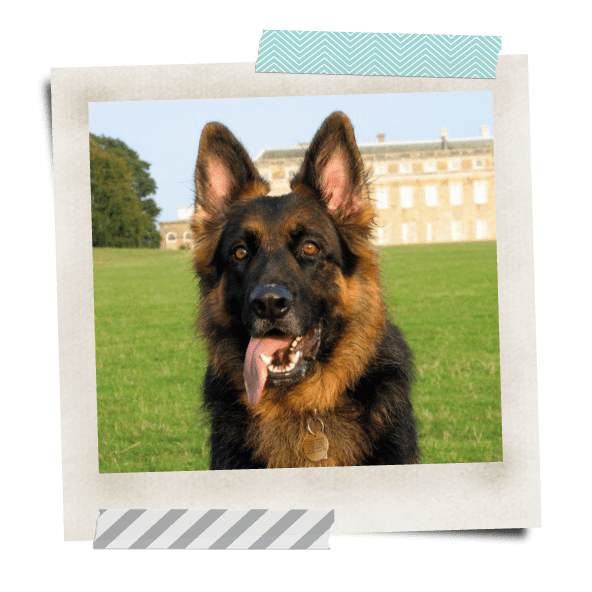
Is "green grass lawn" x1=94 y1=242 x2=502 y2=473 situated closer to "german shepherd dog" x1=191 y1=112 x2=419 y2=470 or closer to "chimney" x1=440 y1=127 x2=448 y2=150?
"german shepherd dog" x1=191 y1=112 x2=419 y2=470

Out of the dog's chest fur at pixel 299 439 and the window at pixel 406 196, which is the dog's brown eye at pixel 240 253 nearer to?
the dog's chest fur at pixel 299 439

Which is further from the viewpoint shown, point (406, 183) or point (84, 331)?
point (406, 183)

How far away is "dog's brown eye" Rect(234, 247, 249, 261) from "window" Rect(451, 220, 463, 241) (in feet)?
6.53

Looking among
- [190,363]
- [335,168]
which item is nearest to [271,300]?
[335,168]

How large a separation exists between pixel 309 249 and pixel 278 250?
0.24 m

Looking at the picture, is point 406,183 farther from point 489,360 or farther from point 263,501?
point 263,501

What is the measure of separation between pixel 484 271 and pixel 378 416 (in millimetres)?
1613

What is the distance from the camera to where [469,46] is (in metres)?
5.20

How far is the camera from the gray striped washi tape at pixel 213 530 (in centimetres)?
503

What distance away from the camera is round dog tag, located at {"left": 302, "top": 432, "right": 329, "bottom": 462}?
16.9 ft

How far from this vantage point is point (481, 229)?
552cm

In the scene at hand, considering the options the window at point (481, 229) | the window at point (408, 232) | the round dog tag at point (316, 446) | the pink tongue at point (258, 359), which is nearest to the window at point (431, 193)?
the window at point (408, 232)

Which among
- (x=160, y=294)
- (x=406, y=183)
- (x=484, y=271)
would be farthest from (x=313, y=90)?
(x=160, y=294)

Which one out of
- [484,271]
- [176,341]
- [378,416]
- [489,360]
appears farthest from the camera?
[176,341]
